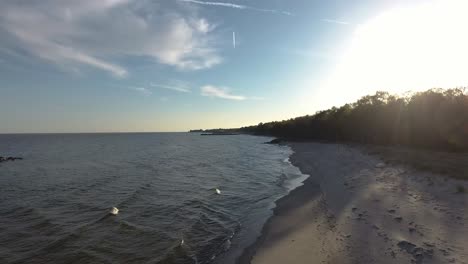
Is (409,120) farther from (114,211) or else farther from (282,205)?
(114,211)

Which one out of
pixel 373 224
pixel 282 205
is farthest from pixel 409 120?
pixel 373 224

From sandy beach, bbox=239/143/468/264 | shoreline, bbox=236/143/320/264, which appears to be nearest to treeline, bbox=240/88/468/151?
sandy beach, bbox=239/143/468/264

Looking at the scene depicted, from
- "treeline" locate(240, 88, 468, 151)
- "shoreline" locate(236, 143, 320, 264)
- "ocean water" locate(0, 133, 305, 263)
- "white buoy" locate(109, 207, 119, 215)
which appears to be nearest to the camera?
"shoreline" locate(236, 143, 320, 264)

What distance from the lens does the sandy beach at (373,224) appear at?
1014cm

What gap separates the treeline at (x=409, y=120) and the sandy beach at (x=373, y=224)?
2680 centimetres

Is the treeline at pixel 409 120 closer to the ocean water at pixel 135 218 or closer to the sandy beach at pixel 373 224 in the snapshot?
the sandy beach at pixel 373 224

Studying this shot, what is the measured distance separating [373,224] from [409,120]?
47819mm

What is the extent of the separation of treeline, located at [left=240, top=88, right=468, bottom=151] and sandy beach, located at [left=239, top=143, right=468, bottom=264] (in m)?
26.8

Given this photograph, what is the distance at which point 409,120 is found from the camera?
52.6 m

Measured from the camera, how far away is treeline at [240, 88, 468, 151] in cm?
4162

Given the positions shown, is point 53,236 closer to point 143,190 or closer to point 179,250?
point 179,250

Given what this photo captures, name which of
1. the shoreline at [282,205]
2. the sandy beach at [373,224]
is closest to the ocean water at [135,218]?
the shoreline at [282,205]

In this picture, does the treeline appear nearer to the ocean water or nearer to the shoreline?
the ocean water

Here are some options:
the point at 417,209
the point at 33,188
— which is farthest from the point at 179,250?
the point at 33,188
